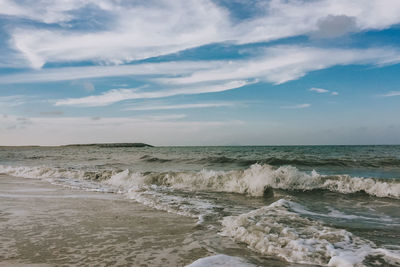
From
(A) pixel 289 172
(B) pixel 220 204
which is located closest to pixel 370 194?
(A) pixel 289 172

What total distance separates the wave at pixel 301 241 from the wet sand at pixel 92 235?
1.03 meters

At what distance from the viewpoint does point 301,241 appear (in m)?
5.50

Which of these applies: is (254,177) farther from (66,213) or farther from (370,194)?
(66,213)

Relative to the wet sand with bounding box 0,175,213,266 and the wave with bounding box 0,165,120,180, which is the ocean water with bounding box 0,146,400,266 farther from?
the wet sand with bounding box 0,175,213,266

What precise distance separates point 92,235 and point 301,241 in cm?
417

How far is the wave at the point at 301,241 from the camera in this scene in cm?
486

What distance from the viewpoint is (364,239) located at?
580cm

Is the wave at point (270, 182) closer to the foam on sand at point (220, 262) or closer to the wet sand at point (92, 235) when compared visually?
the wet sand at point (92, 235)

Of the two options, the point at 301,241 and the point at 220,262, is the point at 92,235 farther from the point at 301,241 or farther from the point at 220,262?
the point at 301,241

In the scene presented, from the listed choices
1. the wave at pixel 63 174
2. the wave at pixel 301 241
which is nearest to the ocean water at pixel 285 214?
the wave at pixel 301 241

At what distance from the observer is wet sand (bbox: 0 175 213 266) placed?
4.82m

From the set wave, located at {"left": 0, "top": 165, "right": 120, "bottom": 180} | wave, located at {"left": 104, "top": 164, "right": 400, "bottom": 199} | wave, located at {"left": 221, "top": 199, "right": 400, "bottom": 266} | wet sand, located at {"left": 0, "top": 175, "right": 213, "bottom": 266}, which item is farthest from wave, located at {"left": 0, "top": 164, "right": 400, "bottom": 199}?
wave, located at {"left": 221, "top": 199, "right": 400, "bottom": 266}

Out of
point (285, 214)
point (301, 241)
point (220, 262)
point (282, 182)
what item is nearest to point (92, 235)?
point (220, 262)

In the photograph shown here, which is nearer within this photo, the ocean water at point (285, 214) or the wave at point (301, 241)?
the wave at point (301, 241)
